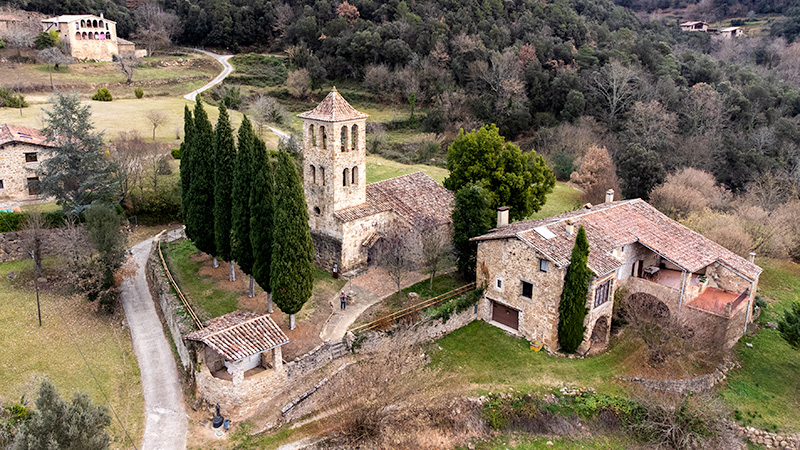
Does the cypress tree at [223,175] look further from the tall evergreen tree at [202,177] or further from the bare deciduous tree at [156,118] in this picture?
the bare deciduous tree at [156,118]

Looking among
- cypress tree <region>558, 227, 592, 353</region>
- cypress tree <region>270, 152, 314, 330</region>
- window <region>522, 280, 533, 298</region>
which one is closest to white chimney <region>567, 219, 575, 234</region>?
cypress tree <region>558, 227, 592, 353</region>

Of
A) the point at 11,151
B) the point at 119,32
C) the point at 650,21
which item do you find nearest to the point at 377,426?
the point at 11,151

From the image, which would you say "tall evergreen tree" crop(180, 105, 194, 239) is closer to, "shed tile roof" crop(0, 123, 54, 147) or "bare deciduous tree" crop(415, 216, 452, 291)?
"shed tile roof" crop(0, 123, 54, 147)

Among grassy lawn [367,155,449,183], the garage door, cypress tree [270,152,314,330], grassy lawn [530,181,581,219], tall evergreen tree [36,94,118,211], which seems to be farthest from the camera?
grassy lawn [367,155,449,183]

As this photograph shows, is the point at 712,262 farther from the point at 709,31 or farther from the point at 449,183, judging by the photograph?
the point at 709,31

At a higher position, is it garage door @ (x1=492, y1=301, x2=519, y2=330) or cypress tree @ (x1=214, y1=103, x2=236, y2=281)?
cypress tree @ (x1=214, y1=103, x2=236, y2=281)

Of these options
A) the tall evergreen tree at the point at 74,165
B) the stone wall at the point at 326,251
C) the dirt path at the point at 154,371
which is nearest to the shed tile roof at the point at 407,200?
the stone wall at the point at 326,251
